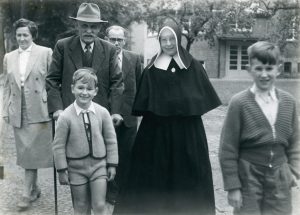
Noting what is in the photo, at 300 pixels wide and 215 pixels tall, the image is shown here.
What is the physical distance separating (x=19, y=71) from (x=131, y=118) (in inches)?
56.8

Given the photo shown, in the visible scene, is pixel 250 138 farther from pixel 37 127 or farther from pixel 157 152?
pixel 37 127

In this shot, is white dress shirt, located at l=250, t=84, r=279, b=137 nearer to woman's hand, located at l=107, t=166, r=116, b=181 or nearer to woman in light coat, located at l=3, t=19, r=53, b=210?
woman's hand, located at l=107, t=166, r=116, b=181

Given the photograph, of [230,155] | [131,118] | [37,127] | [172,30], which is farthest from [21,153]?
[230,155]

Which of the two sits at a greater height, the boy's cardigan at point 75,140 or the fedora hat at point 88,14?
the fedora hat at point 88,14

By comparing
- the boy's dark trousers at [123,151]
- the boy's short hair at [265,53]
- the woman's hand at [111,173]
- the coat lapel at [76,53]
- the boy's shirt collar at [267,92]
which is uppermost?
the boy's short hair at [265,53]

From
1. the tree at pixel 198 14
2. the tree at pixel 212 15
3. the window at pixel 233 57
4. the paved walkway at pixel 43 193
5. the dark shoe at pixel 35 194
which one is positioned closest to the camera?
the paved walkway at pixel 43 193

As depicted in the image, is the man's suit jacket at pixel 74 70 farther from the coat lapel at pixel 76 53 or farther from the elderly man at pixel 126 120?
the elderly man at pixel 126 120

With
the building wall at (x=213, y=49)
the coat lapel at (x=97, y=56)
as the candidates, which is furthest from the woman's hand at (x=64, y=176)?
the building wall at (x=213, y=49)

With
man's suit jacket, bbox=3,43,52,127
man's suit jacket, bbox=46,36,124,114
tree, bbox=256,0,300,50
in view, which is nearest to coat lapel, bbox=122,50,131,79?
man's suit jacket, bbox=3,43,52,127

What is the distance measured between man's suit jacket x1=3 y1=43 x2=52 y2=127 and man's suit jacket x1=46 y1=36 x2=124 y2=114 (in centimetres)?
93

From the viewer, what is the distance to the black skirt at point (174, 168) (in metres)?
5.21

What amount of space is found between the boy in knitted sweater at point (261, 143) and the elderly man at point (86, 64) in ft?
5.39

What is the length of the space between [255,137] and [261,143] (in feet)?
0.20

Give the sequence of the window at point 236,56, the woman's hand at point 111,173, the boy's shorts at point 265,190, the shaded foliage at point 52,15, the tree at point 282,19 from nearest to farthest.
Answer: the boy's shorts at point 265,190
the woman's hand at point 111,173
the shaded foliage at point 52,15
the tree at point 282,19
the window at point 236,56
